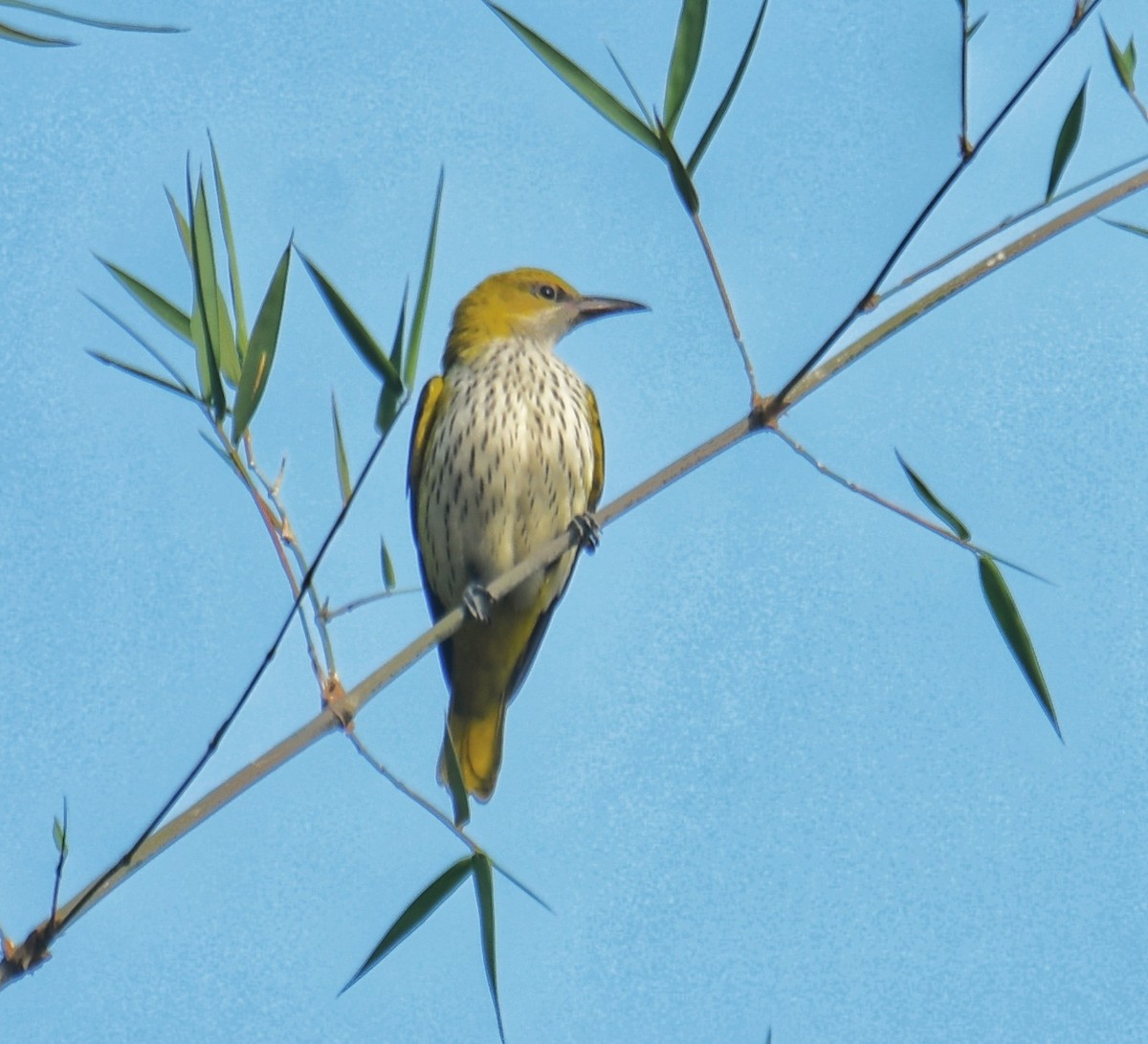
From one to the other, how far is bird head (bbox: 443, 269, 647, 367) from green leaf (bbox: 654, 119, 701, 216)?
8.19 ft

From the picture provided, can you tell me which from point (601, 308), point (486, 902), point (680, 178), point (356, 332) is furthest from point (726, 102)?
point (601, 308)

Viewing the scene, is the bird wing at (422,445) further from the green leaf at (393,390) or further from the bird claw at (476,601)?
the green leaf at (393,390)

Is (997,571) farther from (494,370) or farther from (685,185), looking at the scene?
(494,370)

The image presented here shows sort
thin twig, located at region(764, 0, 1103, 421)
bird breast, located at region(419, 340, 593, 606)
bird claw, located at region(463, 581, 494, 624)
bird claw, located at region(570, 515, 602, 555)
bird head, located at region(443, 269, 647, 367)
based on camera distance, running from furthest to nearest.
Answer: bird head, located at region(443, 269, 647, 367) < bird breast, located at region(419, 340, 593, 606) < bird claw, located at region(463, 581, 494, 624) < bird claw, located at region(570, 515, 602, 555) < thin twig, located at region(764, 0, 1103, 421)

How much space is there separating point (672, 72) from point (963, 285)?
62cm

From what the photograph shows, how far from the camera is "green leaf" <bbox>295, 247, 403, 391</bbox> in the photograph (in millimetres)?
2104

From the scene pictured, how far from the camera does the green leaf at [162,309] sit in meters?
2.75

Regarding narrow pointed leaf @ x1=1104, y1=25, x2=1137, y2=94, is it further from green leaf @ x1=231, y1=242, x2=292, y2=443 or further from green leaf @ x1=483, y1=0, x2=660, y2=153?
green leaf @ x1=231, y1=242, x2=292, y2=443

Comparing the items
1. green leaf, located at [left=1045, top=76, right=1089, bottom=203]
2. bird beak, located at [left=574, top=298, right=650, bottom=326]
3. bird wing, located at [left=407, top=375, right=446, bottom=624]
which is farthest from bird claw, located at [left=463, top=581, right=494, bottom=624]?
green leaf, located at [left=1045, top=76, right=1089, bottom=203]

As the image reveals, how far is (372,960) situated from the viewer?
229 centimetres

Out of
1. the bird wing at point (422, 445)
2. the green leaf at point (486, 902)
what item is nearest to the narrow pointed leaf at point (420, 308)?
the green leaf at point (486, 902)

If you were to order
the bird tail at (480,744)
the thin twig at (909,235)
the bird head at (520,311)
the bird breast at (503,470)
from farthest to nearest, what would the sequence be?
1. the bird head at (520,311)
2. the bird tail at (480,744)
3. the bird breast at (503,470)
4. the thin twig at (909,235)

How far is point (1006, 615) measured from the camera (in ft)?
8.96

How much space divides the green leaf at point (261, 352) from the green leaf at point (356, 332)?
7 centimetres
